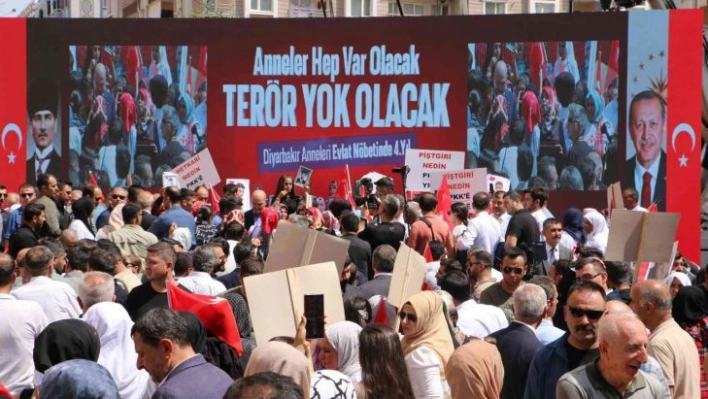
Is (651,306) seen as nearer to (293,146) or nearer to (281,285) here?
(281,285)

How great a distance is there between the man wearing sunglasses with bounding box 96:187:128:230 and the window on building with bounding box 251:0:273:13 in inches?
1339

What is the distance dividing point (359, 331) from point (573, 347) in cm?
110

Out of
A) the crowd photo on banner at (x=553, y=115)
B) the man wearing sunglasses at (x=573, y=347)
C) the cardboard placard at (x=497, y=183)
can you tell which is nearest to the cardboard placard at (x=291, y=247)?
the man wearing sunglasses at (x=573, y=347)

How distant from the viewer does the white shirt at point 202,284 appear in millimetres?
9289

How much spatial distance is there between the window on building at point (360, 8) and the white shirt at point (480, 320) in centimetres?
4191

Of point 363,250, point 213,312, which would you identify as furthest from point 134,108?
point 213,312

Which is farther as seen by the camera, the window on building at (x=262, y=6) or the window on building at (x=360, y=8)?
the window on building at (x=360, y=8)

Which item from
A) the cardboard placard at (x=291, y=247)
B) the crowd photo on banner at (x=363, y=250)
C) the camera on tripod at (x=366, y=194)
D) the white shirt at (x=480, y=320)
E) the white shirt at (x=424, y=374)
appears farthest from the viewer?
the camera on tripod at (x=366, y=194)

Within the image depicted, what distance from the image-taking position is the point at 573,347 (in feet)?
20.9

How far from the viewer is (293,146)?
902 inches

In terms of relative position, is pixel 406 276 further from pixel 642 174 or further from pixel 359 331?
pixel 642 174

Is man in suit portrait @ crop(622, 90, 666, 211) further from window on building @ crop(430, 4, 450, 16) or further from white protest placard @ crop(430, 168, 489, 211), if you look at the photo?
window on building @ crop(430, 4, 450, 16)

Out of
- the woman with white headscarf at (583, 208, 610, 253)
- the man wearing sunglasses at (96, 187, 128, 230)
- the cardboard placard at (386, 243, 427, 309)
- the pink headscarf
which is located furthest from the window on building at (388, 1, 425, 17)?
the cardboard placard at (386, 243, 427, 309)

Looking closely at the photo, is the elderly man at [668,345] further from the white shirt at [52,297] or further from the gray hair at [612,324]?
the white shirt at [52,297]
